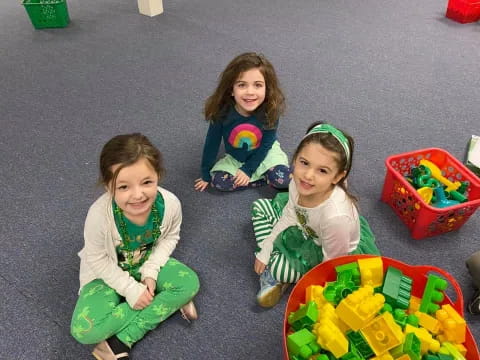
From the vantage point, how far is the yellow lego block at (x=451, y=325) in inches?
36.9

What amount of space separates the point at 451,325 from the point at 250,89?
84 cm

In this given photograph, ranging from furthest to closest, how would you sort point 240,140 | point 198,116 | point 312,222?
point 198,116 → point 240,140 → point 312,222

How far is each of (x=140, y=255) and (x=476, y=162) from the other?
4.18 ft

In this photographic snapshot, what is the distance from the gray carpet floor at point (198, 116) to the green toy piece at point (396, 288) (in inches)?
11.0

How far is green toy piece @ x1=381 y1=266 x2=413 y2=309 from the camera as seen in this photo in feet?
3.28

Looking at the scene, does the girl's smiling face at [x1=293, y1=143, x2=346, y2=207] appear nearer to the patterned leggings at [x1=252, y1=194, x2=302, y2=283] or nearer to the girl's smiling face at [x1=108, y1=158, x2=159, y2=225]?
the patterned leggings at [x1=252, y1=194, x2=302, y2=283]

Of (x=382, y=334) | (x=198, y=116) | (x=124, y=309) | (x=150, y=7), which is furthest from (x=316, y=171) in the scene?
(x=150, y=7)

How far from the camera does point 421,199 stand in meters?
1.25

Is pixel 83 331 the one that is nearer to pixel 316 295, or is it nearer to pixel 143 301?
pixel 143 301

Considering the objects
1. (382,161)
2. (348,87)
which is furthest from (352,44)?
(382,161)

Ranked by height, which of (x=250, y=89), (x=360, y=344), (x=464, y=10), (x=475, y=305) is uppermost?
(x=250, y=89)

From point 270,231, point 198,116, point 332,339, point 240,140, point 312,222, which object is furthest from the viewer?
point 198,116

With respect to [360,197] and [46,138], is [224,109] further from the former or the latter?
[46,138]

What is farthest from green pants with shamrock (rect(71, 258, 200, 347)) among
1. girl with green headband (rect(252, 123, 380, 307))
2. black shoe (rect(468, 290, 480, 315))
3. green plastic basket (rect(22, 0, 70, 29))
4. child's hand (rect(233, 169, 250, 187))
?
green plastic basket (rect(22, 0, 70, 29))
